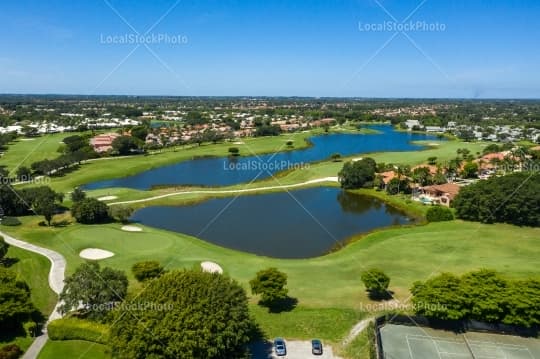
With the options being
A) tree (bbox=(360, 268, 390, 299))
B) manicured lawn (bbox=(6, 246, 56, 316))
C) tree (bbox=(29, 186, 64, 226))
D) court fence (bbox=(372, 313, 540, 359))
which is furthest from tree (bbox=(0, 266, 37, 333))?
tree (bbox=(360, 268, 390, 299))

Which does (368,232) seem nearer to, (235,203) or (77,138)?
(235,203)

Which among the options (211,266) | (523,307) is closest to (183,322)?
(211,266)

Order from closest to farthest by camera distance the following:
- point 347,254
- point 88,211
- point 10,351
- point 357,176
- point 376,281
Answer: point 10,351 < point 376,281 < point 347,254 < point 88,211 < point 357,176

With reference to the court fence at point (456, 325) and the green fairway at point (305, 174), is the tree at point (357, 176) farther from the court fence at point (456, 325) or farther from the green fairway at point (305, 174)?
the court fence at point (456, 325)

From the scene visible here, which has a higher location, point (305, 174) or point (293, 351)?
point (293, 351)

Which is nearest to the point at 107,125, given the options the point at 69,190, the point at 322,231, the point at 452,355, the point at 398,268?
the point at 69,190

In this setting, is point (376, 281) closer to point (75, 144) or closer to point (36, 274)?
point (36, 274)

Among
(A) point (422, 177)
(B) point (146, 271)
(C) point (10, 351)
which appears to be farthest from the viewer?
(A) point (422, 177)
